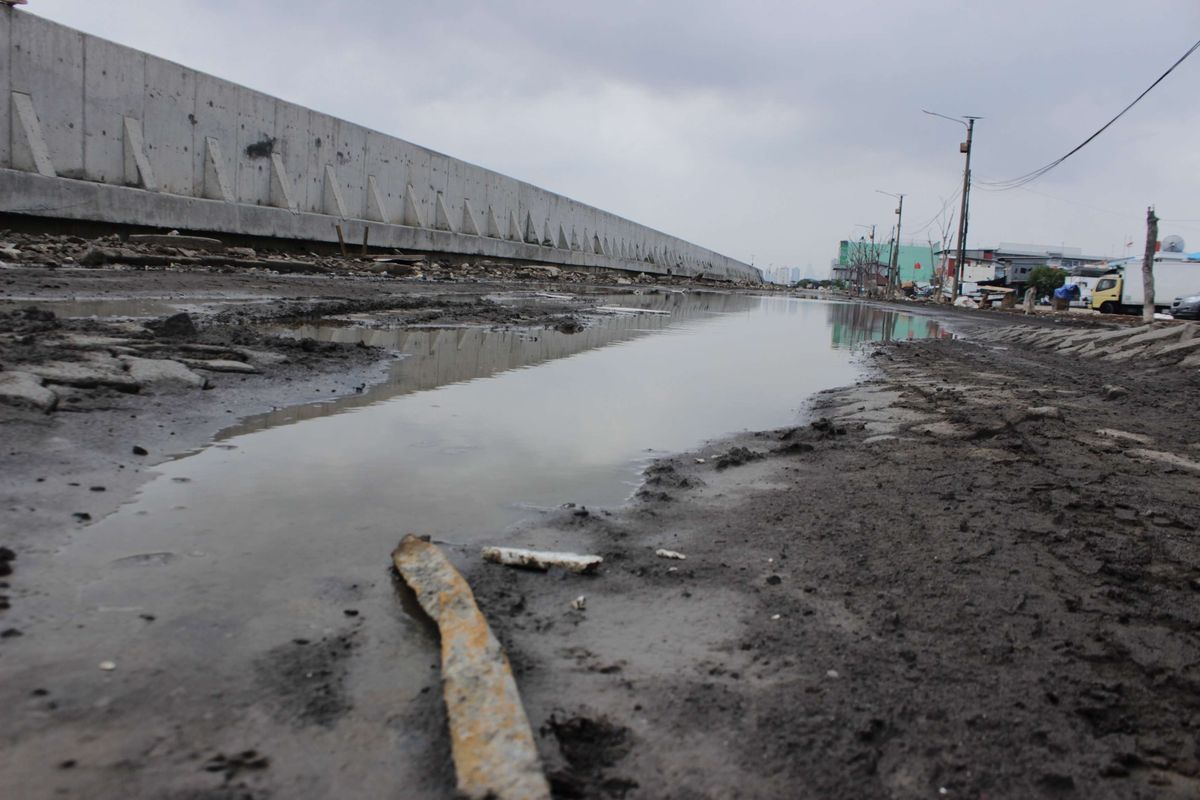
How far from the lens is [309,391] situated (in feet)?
14.8

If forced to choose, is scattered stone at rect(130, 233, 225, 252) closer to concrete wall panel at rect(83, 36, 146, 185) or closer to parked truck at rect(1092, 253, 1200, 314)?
concrete wall panel at rect(83, 36, 146, 185)

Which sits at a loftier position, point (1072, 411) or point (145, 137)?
point (145, 137)

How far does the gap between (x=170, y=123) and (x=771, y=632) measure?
51.5 ft

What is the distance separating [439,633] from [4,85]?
43.2 feet

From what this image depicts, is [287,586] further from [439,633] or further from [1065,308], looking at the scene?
[1065,308]

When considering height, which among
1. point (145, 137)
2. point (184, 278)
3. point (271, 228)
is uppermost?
point (145, 137)

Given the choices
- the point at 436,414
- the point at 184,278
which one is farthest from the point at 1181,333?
the point at 184,278

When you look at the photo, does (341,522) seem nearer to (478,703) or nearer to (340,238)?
(478,703)

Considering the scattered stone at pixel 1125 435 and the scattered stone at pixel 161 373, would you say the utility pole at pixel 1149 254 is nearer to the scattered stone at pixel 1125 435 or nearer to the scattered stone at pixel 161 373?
the scattered stone at pixel 1125 435

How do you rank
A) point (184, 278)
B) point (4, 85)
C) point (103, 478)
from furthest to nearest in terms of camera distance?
point (4, 85) < point (184, 278) < point (103, 478)

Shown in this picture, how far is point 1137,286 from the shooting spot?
3153 cm

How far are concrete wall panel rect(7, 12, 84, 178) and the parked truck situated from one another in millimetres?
33438

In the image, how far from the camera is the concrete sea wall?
11.5 meters

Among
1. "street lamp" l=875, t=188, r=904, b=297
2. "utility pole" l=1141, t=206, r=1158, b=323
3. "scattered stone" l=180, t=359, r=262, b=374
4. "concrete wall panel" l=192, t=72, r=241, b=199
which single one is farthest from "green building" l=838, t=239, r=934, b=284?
"scattered stone" l=180, t=359, r=262, b=374
